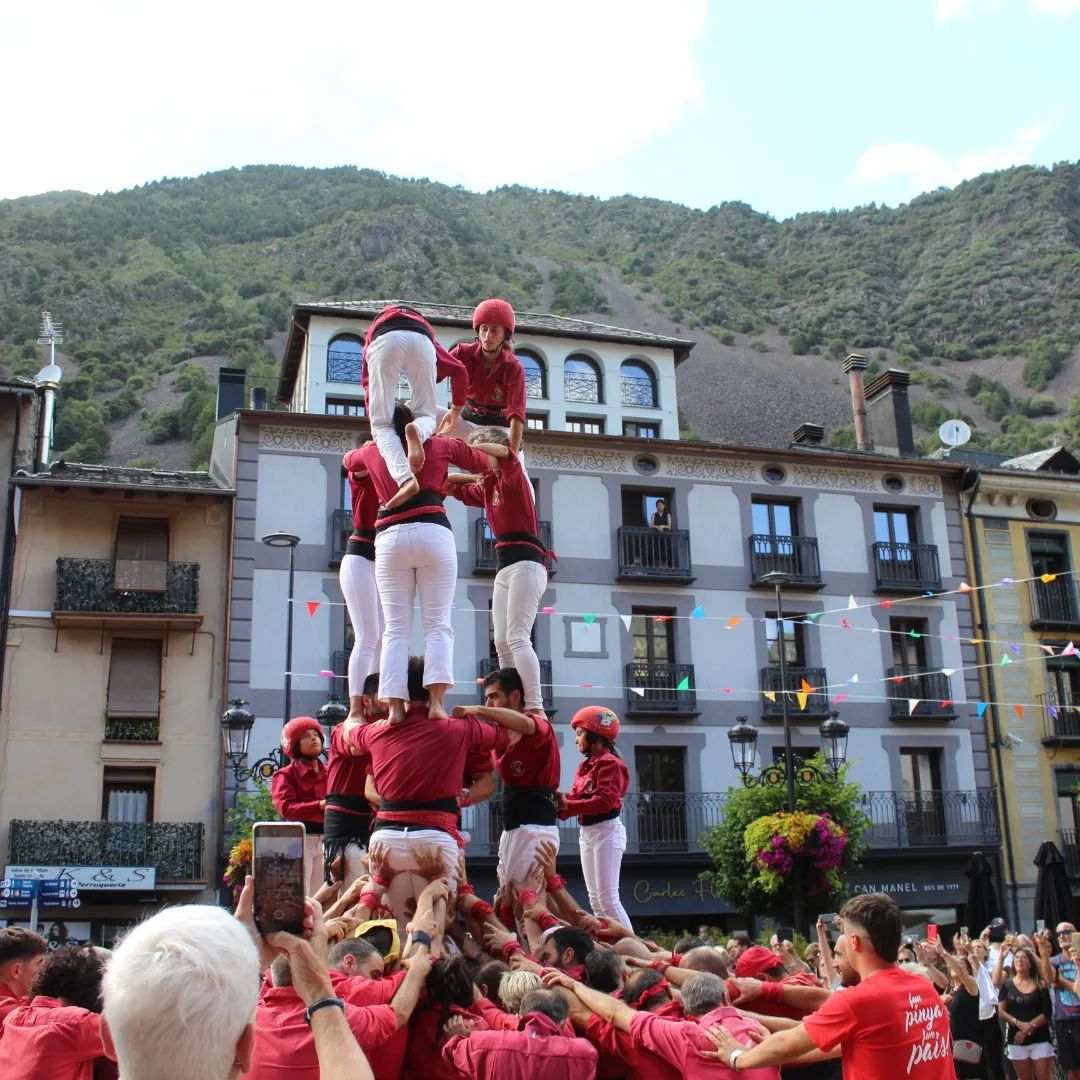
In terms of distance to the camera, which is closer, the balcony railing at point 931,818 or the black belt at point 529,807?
the black belt at point 529,807

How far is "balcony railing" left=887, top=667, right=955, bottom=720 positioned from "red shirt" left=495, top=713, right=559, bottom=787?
80.5 ft

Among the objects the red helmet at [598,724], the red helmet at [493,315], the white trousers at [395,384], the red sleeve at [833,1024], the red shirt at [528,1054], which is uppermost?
the red helmet at [493,315]

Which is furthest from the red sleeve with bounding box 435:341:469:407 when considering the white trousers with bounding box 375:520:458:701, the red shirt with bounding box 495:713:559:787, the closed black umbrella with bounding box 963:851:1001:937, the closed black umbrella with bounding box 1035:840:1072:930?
the closed black umbrella with bounding box 963:851:1001:937

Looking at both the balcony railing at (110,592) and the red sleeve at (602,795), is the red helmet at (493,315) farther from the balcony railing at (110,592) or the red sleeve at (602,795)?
the balcony railing at (110,592)

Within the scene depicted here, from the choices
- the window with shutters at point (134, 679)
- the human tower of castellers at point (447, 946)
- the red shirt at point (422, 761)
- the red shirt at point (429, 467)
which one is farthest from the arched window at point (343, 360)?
the red shirt at point (422, 761)

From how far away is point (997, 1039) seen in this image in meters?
13.9

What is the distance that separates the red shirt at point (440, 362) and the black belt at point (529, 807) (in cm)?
285

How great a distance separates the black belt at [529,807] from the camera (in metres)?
9.50

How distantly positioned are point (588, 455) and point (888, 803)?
36.1 feet

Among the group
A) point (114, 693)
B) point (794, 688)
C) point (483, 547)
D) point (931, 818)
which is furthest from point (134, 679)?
point (931, 818)

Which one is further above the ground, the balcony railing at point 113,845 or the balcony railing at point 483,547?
the balcony railing at point 483,547

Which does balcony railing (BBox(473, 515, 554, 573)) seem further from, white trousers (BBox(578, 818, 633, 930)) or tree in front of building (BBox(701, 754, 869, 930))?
white trousers (BBox(578, 818, 633, 930))

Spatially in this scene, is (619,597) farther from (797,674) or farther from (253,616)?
(253,616)

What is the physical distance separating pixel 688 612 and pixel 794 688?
10.2 ft
